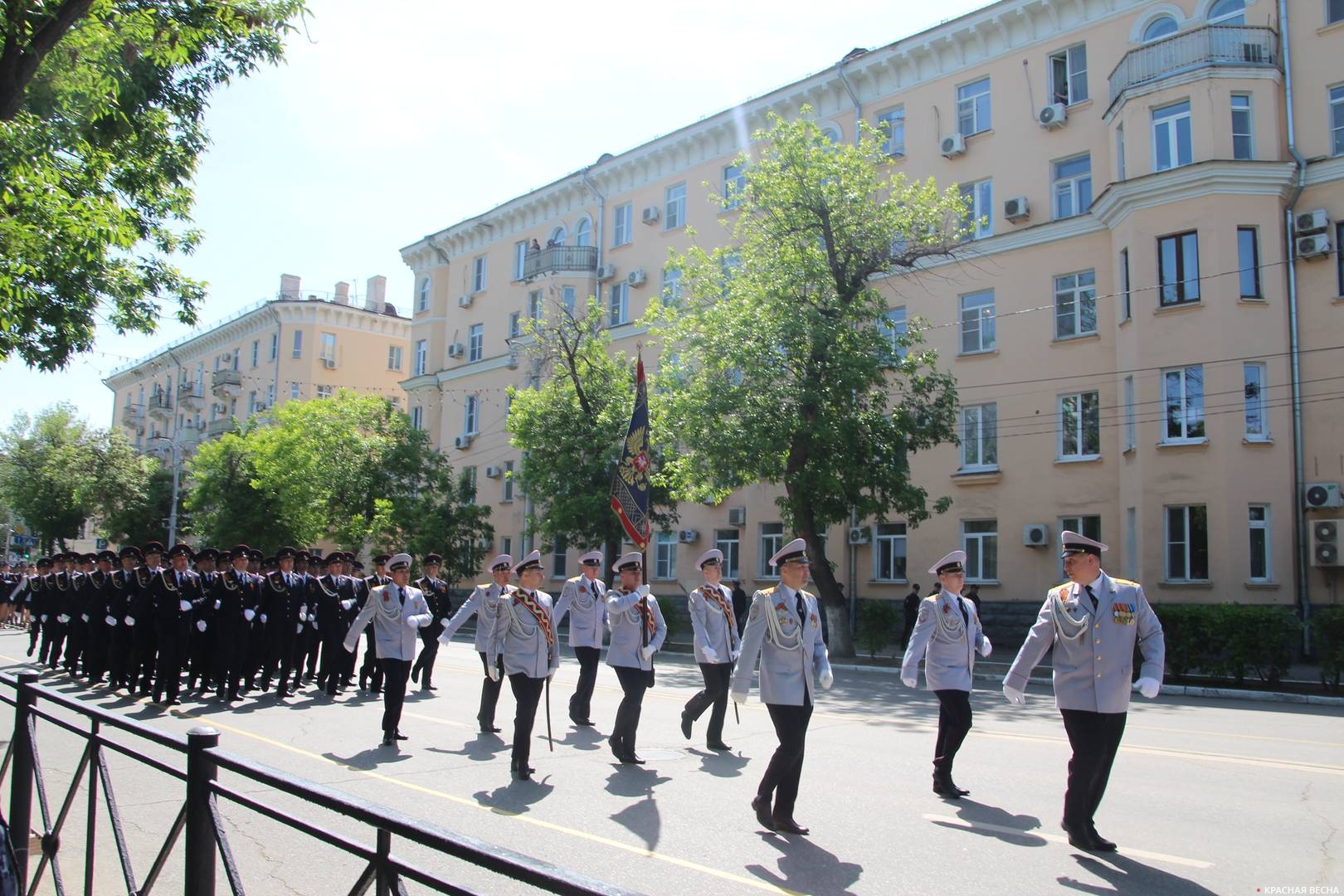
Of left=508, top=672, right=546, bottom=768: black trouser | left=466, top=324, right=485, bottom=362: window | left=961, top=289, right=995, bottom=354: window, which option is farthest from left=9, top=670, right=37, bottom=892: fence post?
left=466, top=324, right=485, bottom=362: window

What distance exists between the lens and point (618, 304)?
40188 mm

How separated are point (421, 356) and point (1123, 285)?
113 feet

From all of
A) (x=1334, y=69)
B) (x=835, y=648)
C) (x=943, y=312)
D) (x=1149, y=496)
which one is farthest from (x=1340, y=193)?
(x=835, y=648)

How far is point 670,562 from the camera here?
36.4 m

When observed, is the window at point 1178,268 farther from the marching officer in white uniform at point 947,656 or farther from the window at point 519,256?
the window at point 519,256

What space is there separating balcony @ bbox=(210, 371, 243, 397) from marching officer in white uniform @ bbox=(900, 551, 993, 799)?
202 feet

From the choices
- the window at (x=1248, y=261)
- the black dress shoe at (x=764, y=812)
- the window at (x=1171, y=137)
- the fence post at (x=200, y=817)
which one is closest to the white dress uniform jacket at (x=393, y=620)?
the black dress shoe at (x=764, y=812)

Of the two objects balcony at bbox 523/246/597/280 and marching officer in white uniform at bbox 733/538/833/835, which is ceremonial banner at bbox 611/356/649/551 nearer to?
marching officer in white uniform at bbox 733/538/833/835

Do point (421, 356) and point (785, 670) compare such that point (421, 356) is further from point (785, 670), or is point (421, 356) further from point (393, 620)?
point (785, 670)

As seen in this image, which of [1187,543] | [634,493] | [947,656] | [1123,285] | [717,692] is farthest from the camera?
[1123,285]

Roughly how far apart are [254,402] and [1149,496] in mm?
55250

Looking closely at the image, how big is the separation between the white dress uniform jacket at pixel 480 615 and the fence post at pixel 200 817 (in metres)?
6.24

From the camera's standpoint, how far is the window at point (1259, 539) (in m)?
22.6

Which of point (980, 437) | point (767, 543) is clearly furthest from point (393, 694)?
point (767, 543)
